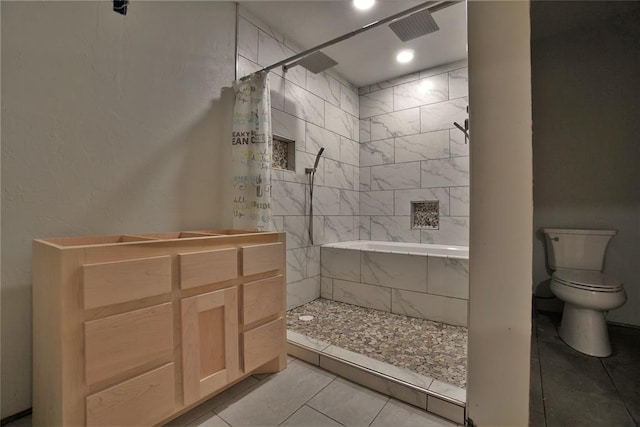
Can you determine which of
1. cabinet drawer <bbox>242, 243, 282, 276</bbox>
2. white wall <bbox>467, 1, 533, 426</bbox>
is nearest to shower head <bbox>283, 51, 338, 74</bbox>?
white wall <bbox>467, 1, 533, 426</bbox>

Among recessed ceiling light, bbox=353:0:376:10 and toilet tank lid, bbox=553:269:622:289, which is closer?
toilet tank lid, bbox=553:269:622:289

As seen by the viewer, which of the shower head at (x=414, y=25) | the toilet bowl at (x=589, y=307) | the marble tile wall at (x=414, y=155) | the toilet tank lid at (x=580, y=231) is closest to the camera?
the shower head at (x=414, y=25)

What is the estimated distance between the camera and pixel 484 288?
0.96 m

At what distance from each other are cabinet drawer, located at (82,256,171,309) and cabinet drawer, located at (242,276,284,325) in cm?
38

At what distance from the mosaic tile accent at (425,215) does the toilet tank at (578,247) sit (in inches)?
37.4

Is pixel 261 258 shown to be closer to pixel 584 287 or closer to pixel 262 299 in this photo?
pixel 262 299

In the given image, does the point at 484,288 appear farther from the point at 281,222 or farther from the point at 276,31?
the point at 276,31

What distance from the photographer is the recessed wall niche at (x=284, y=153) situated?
8.18 feet

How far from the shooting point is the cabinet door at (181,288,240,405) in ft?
3.68

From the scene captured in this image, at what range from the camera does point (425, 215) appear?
3086 mm

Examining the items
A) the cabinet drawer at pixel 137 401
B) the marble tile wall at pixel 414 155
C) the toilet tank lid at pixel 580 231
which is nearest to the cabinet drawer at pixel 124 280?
the cabinet drawer at pixel 137 401

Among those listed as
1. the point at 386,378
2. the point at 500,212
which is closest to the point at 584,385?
the point at 386,378

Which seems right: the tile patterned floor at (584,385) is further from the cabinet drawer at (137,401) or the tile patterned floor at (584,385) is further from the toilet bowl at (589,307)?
the cabinet drawer at (137,401)

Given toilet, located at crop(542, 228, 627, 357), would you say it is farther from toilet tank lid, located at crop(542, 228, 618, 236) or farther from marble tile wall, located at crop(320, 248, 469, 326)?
marble tile wall, located at crop(320, 248, 469, 326)
